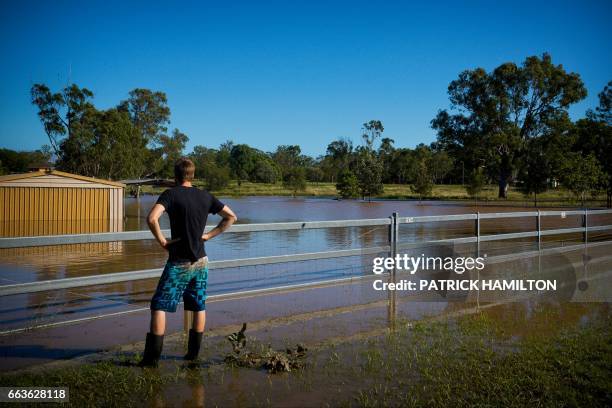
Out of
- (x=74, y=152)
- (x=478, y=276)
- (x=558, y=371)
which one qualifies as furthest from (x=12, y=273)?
(x=74, y=152)

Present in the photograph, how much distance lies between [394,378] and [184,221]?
7.69 ft

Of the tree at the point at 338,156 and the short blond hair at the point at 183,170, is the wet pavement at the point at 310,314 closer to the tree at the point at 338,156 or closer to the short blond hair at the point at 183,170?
the short blond hair at the point at 183,170

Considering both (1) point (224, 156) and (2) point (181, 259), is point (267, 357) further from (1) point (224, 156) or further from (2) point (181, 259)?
(1) point (224, 156)

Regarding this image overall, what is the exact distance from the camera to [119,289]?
31.0 ft

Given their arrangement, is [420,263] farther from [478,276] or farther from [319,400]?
[319,400]

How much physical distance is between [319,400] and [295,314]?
3178 millimetres

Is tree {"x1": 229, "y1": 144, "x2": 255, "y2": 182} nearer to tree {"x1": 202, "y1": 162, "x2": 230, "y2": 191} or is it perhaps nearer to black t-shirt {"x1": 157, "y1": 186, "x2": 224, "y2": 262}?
tree {"x1": 202, "y1": 162, "x2": 230, "y2": 191}

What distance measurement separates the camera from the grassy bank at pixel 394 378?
4.49 meters

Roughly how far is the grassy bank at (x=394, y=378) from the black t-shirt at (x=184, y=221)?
104cm

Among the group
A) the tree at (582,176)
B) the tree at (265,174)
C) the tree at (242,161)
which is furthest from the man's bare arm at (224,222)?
the tree at (242,161)

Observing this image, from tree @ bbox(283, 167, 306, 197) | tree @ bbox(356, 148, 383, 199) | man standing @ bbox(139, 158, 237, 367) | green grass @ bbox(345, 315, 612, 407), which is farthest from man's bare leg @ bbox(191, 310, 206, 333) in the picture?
tree @ bbox(283, 167, 306, 197)

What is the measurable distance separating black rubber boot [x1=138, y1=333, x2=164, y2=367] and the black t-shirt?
714mm

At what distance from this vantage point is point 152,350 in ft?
17.0

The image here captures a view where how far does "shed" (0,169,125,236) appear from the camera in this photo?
25219 mm
